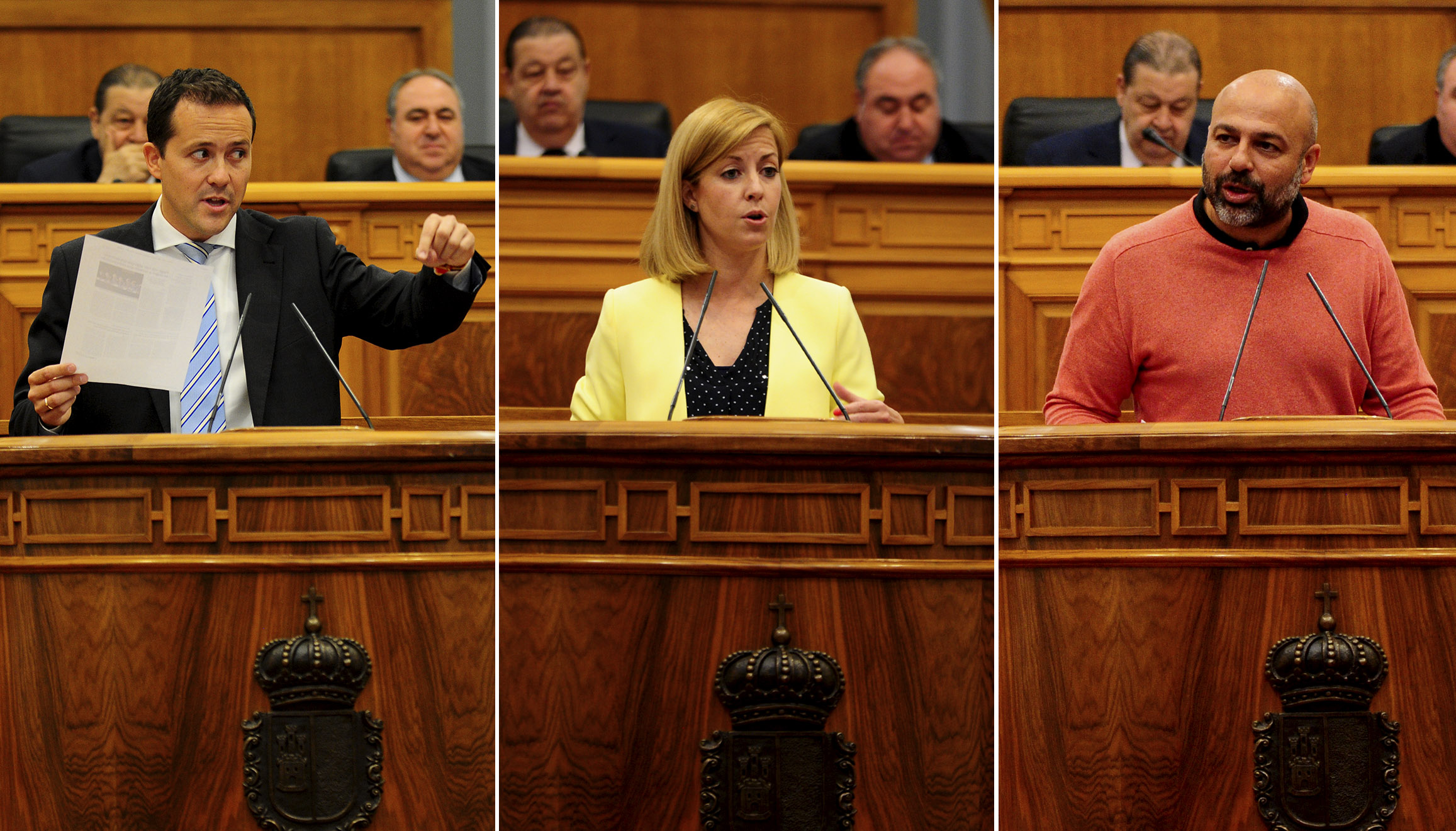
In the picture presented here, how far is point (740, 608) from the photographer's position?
1500mm

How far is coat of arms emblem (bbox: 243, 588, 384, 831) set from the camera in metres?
1.46

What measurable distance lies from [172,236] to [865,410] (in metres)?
0.91

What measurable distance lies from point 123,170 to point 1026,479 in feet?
5.09

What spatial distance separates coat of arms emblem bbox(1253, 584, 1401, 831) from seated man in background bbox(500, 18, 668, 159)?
4.41 ft

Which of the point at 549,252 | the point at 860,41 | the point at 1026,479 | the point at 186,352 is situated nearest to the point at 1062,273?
the point at 1026,479

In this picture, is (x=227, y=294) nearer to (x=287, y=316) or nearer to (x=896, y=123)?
(x=287, y=316)

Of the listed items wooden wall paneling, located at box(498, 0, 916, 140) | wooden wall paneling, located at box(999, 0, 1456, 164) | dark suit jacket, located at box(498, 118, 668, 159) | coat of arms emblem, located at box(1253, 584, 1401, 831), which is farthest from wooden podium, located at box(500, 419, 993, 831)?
wooden wall paneling, located at box(498, 0, 916, 140)

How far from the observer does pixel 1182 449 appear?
1482 mm

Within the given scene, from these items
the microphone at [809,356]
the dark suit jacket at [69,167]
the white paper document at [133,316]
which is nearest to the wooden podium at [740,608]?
the microphone at [809,356]

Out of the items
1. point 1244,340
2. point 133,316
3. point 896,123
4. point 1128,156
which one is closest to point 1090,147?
point 1128,156

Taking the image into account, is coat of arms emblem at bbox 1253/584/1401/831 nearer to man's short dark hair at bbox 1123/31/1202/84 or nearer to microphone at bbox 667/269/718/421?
microphone at bbox 667/269/718/421

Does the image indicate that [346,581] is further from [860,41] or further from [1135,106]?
[860,41]

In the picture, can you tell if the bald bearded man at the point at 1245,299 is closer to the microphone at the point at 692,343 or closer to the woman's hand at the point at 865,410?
the woman's hand at the point at 865,410

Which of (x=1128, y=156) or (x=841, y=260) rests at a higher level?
(x=1128, y=156)
